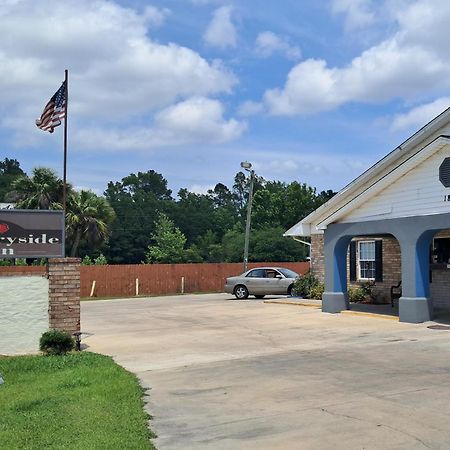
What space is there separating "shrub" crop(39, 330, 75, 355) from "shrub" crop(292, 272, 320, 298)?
1475cm

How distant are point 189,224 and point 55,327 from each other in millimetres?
77353

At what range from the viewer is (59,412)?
23.7 feet

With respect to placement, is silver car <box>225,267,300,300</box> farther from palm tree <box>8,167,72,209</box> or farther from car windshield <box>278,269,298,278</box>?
palm tree <box>8,167,72,209</box>

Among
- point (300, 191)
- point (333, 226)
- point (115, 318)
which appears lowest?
point (115, 318)

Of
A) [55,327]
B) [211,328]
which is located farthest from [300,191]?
[55,327]

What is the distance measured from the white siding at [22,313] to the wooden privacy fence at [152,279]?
23657 mm

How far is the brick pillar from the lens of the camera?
40.4 feet

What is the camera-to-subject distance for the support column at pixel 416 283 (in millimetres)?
15922

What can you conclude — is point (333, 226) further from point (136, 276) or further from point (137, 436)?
point (136, 276)

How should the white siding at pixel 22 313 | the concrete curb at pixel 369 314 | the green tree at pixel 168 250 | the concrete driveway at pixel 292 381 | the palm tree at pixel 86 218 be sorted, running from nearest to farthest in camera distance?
the concrete driveway at pixel 292 381 < the white siding at pixel 22 313 < the concrete curb at pixel 369 314 < the palm tree at pixel 86 218 < the green tree at pixel 168 250

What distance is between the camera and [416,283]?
1611cm

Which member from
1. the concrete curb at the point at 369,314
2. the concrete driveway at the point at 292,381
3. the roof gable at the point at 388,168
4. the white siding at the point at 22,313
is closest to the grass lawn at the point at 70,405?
the concrete driveway at the point at 292,381

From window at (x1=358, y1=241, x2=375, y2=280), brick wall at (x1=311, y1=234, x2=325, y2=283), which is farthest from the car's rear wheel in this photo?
window at (x1=358, y1=241, x2=375, y2=280)

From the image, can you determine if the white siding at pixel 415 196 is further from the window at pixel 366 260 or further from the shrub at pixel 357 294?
the shrub at pixel 357 294
